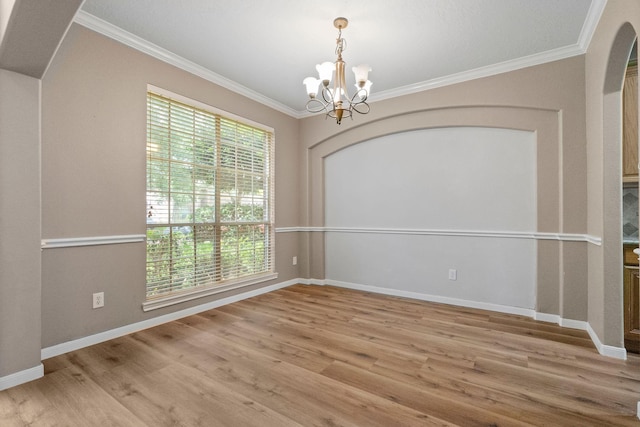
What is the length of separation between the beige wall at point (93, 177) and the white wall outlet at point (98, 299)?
0.03 m

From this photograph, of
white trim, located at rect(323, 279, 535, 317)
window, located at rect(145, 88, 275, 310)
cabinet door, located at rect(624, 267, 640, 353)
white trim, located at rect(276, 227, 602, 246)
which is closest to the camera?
cabinet door, located at rect(624, 267, 640, 353)

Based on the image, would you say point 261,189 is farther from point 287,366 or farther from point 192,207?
point 287,366

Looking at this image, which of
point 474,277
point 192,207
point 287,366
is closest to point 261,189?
point 192,207

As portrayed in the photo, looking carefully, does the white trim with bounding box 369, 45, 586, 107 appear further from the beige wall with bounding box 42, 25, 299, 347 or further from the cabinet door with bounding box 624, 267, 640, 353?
the beige wall with bounding box 42, 25, 299, 347

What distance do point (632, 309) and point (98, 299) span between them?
433 centimetres

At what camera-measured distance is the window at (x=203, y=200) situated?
2949 mm

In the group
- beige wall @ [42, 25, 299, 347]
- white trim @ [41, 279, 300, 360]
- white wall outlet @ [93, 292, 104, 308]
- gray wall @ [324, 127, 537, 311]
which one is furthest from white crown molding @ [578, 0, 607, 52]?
white wall outlet @ [93, 292, 104, 308]

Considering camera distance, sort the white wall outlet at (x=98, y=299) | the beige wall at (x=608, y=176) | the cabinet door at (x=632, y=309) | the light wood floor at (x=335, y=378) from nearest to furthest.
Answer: the light wood floor at (x=335, y=378) → the beige wall at (x=608, y=176) → the cabinet door at (x=632, y=309) → the white wall outlet at (x=98, y=299)

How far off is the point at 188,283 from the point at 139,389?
4.80 feet

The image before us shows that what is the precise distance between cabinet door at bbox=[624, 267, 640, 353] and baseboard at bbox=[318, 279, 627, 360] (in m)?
0.21

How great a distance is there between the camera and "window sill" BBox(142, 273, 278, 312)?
114 inches

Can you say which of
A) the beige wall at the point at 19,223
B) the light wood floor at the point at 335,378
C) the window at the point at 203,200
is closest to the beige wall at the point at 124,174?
the beige wall at the point at 19,223

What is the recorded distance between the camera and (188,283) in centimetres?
323

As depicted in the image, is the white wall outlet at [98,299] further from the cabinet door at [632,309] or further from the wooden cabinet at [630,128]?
the wooden cabinet at [630,128]
